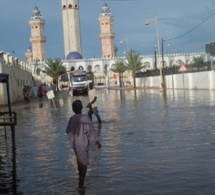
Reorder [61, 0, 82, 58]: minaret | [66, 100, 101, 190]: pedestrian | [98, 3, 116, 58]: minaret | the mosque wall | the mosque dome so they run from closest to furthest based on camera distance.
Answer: [66, 100, 101, 190]: pedestrian, the mosque wall, the mosque dome, [61, 0, 82, 58]: minaret, [98, 3, 116, 58]: minaret

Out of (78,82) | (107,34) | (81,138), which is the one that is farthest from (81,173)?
(107,34)

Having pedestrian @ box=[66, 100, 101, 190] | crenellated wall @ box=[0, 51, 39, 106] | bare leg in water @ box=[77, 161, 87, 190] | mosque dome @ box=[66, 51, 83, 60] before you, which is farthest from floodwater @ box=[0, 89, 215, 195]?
mosque dome @ box=[66, 51, 83, 60]

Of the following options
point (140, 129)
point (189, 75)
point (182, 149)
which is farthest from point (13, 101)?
point (182, 149)

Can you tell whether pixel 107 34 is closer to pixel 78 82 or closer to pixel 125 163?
pixel 78 82

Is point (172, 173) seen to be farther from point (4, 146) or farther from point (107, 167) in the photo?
point (4, 146)

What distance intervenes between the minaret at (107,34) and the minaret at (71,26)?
30.9 feet

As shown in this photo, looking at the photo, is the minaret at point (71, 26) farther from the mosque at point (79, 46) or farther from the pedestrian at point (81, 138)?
the pedestrian at point (81, 138)

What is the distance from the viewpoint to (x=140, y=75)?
7869 centimetres

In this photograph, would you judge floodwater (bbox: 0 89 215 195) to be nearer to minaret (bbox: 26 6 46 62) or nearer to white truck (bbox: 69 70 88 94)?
white truck (bbox: 69 70 88 94)

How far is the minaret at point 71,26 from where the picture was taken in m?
137

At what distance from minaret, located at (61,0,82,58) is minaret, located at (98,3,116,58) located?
30.9ft

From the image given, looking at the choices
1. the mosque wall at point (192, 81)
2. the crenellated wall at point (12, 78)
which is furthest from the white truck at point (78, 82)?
the mosque wall at point (192, 81)

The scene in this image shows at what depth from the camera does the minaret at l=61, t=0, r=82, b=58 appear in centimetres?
13688

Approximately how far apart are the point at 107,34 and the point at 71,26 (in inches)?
593
